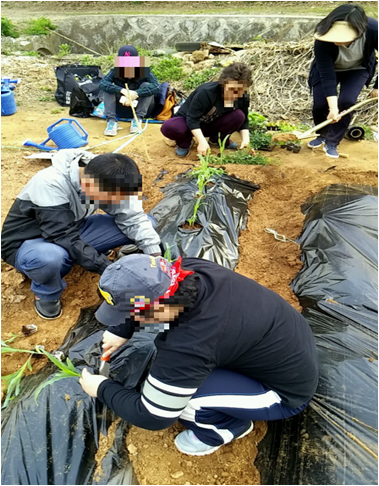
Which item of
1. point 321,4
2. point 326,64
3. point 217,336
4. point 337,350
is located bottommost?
point 337,350

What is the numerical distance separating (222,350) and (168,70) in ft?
22.4

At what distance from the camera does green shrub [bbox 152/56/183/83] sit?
6.77 meters

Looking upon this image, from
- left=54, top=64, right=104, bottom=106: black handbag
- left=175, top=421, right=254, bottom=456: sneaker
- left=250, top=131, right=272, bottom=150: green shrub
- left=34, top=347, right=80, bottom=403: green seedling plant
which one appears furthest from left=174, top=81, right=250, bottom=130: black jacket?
left=175, top=421, right=254, bottom=456: sneaker

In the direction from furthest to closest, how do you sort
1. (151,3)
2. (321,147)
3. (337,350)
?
1. (151,3)
2. (321,147)
3. (337,350)

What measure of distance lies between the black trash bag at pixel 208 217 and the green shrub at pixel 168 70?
4.37 metres

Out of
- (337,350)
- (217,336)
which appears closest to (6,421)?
(217,336)

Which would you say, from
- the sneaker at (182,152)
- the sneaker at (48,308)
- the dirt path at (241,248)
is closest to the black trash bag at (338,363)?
the dirt path at (241,248)

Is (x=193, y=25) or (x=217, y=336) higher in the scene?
(x=193, y=25)

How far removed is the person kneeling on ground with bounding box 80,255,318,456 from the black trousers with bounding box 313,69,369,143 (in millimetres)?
3066

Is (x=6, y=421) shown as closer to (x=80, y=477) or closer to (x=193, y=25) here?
(x=80, y=477)

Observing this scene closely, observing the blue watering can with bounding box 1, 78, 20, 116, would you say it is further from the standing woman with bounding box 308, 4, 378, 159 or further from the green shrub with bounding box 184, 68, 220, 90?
the standing woman with bounding box 308, 4, 378, 159

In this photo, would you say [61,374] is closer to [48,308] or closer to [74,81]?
[48,308]

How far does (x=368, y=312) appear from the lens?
178 centimetres

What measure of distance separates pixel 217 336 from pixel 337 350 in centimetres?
80
